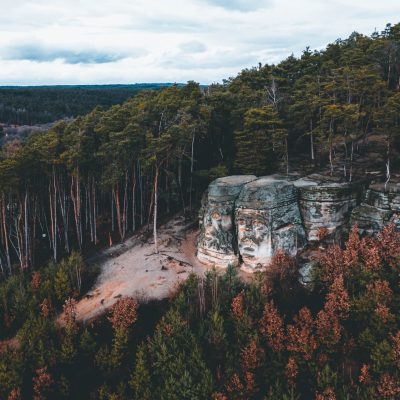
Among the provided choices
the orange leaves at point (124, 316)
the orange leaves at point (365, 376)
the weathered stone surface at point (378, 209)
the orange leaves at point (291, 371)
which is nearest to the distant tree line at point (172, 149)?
the weathered stone surface at point (378, 209)

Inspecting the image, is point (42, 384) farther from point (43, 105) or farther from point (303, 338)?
point (43, 105)

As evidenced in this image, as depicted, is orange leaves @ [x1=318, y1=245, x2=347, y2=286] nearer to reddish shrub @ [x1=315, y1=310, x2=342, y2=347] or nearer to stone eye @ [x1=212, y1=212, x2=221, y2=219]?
reddish shrub @ [x1=315, y1=310, x2=342, y2=347]

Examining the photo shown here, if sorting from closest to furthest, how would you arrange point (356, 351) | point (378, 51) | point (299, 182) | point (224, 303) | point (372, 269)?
1. point (356, 351)
2. point (372, 269)
3. point (224, 303)
4. point (299, 182)
5. point (378, 51)

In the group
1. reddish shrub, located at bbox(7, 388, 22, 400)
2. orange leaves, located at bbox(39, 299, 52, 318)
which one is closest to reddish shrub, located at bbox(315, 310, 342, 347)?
reddish shrub, located at bbox(7, 388, 22, 400)

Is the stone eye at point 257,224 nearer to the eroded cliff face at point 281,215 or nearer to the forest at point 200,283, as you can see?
the eroded cliff face at point 281,215

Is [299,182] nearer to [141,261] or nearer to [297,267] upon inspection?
[297,267]

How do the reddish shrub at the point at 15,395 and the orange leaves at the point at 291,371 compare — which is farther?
the reddish shrub at the point at 15,395

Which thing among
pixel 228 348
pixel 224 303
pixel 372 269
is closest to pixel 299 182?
pixel 372 269
